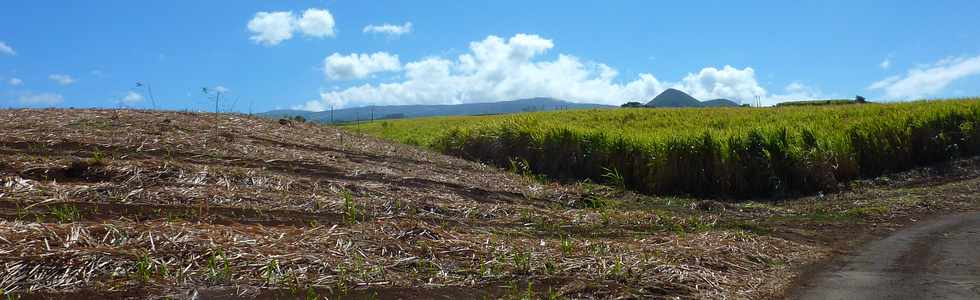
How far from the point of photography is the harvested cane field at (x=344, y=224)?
4.73 m

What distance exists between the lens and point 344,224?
6.40 m

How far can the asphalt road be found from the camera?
209 inches

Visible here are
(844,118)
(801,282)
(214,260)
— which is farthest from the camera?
(844,118)

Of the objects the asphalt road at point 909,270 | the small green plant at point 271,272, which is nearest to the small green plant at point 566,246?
the asphalt road at point 909,270

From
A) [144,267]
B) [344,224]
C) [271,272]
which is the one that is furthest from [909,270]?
[144,267]

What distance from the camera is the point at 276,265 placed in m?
4.88

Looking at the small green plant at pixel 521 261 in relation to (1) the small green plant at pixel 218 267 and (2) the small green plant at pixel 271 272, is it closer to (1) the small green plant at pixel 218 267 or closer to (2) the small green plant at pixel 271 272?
(2) the small green plant at pixel 271 272

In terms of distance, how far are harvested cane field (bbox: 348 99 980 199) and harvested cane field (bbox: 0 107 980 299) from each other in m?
0.59

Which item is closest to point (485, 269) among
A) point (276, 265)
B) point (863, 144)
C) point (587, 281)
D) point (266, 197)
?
point (587, 281)

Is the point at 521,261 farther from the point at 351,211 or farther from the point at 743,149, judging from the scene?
the point at 743,149

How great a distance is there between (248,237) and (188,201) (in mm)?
1806

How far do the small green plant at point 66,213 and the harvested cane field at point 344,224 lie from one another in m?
0.03

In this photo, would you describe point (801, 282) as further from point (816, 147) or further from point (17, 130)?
point (17, 130)

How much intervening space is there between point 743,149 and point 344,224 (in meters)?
8.07
